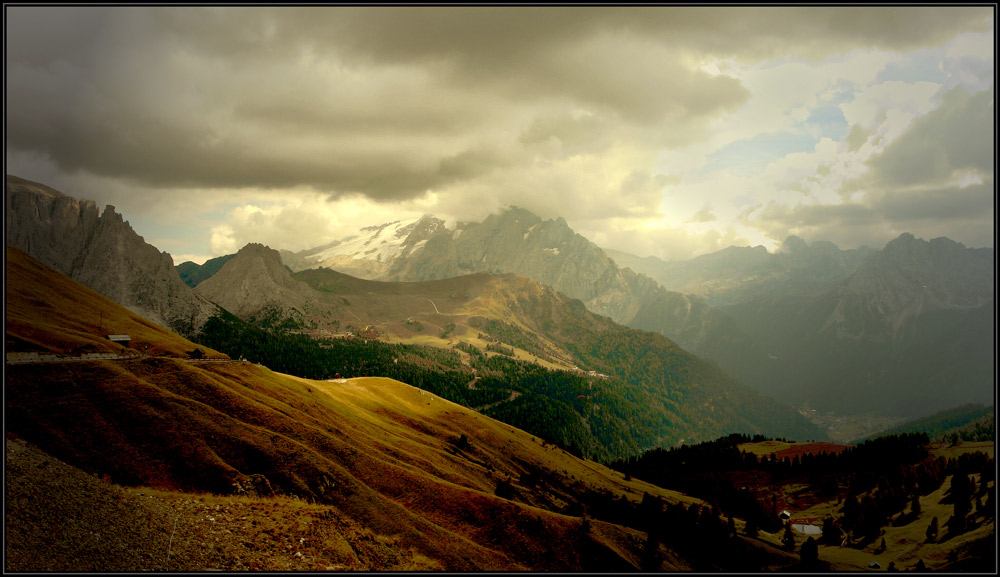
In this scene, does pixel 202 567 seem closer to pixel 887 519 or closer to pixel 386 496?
pixel 386 496

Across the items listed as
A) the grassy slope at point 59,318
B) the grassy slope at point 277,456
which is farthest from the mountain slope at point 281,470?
the grassy slope at point 59,318

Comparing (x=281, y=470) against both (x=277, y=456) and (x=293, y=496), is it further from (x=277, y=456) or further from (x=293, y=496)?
(x=293, y=496)

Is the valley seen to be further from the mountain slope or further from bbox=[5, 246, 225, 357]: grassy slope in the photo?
bbox=[5, 246, 225, 357]: grassy slope

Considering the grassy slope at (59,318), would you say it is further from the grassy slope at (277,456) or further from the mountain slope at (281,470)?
the mountain slope at (281,470)

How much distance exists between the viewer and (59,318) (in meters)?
137

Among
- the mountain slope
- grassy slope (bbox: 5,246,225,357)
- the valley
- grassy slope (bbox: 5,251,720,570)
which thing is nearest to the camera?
the valley

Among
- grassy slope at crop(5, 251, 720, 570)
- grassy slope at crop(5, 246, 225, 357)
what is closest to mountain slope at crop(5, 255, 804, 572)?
grassy slope at crop(5, 251, 720, 570)

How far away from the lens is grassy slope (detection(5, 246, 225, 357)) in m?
94.5

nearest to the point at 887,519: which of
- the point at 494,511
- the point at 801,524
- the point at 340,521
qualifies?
the point at 801,524

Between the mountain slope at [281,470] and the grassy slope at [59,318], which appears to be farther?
the grassy slope at [59,318]

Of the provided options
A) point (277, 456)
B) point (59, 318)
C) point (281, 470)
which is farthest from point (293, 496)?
point (59, 318)

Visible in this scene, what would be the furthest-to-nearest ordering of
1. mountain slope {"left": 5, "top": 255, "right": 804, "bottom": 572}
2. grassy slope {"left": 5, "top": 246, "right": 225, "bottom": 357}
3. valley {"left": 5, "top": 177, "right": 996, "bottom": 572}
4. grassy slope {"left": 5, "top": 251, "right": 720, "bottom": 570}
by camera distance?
grassy slope {"left": 5, "top": 246, "right": 225, "bottom": 357} → grassy slope {"left": 5, "top": 251, "right": 720, "bottom": 570} → mountain slope {"left": 5, "top": 255, "right": 804, "bottom": 572} → valley {"left": 5, "top": 177, "right": 996, "bottom": 572}

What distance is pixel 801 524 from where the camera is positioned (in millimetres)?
145500

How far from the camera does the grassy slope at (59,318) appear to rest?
9450cm
